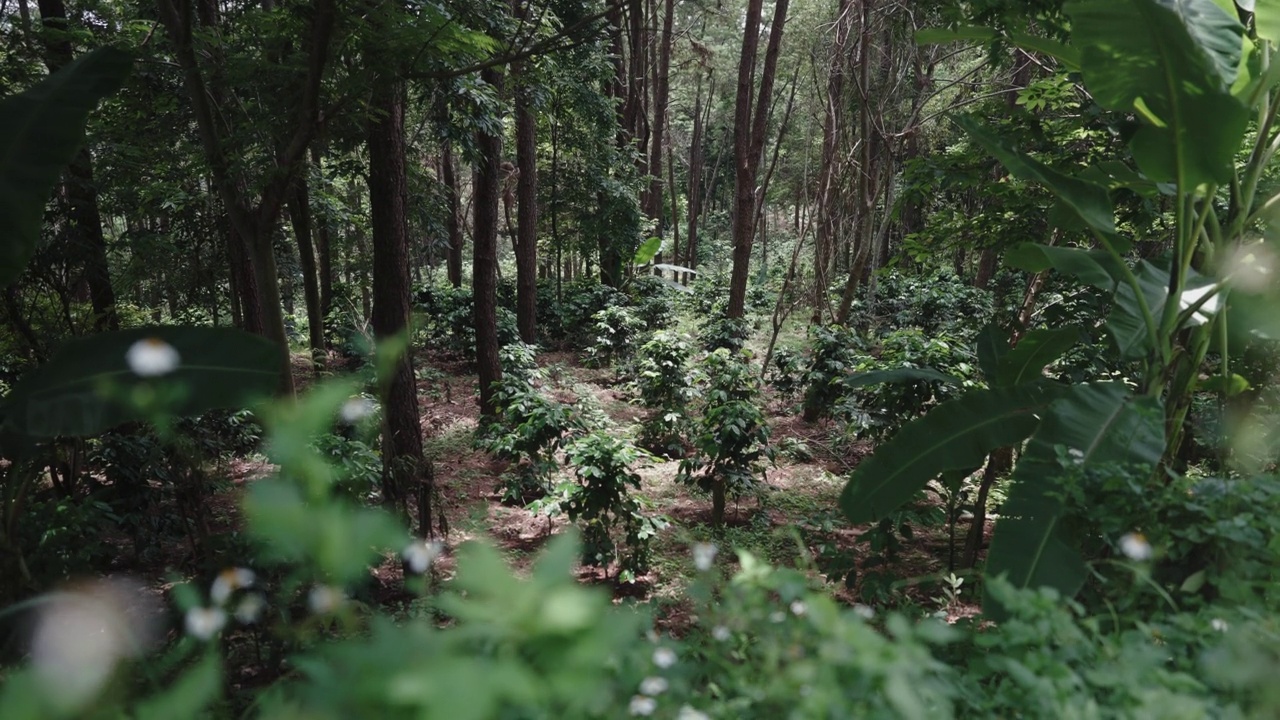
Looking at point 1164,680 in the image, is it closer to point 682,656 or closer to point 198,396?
point 682,656

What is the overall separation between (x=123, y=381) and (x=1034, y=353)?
3.66 m

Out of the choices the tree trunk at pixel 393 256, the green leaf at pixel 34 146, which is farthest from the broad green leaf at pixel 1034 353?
the green leaf at pixel 34 146

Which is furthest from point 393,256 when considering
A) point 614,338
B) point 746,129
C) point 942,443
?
point 614,338

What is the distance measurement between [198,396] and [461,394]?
8.58 m

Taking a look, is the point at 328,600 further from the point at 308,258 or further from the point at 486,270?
the point at 308,258

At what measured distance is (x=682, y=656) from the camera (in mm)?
1320

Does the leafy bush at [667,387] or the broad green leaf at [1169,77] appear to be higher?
the broad green leaf at [1169,77]

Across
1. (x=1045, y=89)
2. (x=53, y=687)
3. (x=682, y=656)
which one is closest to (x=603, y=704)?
(x=682, y=656)

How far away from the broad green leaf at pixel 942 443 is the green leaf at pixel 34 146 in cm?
315

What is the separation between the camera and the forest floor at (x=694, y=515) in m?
4.31

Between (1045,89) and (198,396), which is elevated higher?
(1045,89)

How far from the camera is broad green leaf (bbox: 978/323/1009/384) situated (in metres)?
3.60

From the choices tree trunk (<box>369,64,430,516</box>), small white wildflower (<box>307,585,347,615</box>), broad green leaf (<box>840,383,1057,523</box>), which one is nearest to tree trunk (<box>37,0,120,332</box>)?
tree trunk (<box>369,64,430,516</box>)

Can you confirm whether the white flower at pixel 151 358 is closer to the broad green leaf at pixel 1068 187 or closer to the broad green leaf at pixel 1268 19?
the broad green leaf at pixel 1068 187
